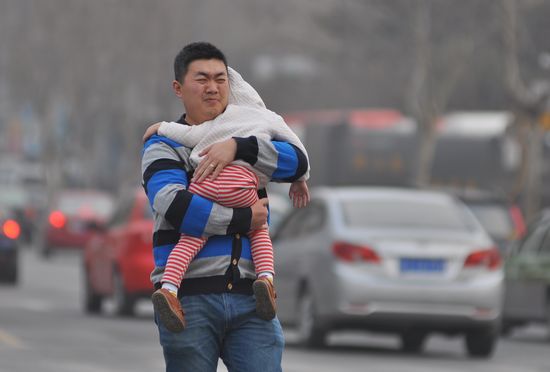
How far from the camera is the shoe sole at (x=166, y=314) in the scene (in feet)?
20.4

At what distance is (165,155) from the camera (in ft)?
21.0

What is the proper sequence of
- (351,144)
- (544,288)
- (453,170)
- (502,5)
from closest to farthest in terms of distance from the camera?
(544,288) < (502,5) < (351,144) < (453,170)

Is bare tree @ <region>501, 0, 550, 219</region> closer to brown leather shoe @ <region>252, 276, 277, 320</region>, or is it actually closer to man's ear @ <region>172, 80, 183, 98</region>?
man's ear @ <region>172, 80, 183, 98</region>

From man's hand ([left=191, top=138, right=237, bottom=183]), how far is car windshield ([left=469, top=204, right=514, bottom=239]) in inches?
730

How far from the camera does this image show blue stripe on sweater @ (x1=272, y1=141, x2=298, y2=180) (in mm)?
6488

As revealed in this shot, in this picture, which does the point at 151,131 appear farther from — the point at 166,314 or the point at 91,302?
the point at 91,302

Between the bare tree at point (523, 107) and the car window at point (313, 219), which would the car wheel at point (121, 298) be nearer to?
the car window at point (313, 219)

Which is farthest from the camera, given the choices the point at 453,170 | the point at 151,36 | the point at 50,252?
the point at 151,36

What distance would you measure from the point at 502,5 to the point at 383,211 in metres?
21.7

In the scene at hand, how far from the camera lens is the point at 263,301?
633 cm

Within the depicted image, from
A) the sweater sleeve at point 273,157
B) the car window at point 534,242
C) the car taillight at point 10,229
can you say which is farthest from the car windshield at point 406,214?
the car taillight at point 10,229

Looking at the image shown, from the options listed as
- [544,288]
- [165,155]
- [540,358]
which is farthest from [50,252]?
[165,155]

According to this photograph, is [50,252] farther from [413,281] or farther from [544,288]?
[413,281]

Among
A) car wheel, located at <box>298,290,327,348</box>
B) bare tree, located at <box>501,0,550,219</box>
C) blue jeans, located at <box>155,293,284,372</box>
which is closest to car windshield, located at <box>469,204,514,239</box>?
car wheel, located at <box>298,290,327,348</box>
